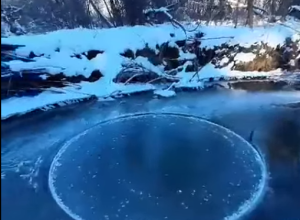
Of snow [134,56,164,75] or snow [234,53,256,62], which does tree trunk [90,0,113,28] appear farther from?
snow [234,53,256,62]

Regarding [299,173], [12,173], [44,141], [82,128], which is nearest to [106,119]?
[82,128]

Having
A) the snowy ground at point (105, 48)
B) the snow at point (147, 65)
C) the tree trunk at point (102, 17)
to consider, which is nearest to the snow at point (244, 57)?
the snowy ground at point (105, 48)

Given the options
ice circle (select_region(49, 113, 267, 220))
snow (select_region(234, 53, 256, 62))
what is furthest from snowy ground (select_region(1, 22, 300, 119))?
ice circle (select_region(49, 113, 267, 220))

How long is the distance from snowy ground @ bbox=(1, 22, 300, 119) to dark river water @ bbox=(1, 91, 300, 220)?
41 mm

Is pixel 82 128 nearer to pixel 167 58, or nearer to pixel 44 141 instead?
pixel 44 141

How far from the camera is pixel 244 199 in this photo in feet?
3.79

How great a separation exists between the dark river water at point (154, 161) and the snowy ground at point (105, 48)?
0.04 metres

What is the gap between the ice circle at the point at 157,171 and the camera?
1103 mm

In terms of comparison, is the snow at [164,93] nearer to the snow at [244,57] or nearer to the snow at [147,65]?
the snow at [147,65]

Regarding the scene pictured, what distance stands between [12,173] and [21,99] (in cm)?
16

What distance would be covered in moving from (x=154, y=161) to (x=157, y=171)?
1.5 inches

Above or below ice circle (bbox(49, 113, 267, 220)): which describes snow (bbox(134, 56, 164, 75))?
above

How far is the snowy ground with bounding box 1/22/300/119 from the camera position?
110 centimetres

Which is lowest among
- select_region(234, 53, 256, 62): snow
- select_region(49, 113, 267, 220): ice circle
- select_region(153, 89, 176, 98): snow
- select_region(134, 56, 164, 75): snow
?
select_region(49, 113, 267, 220): ice circle
